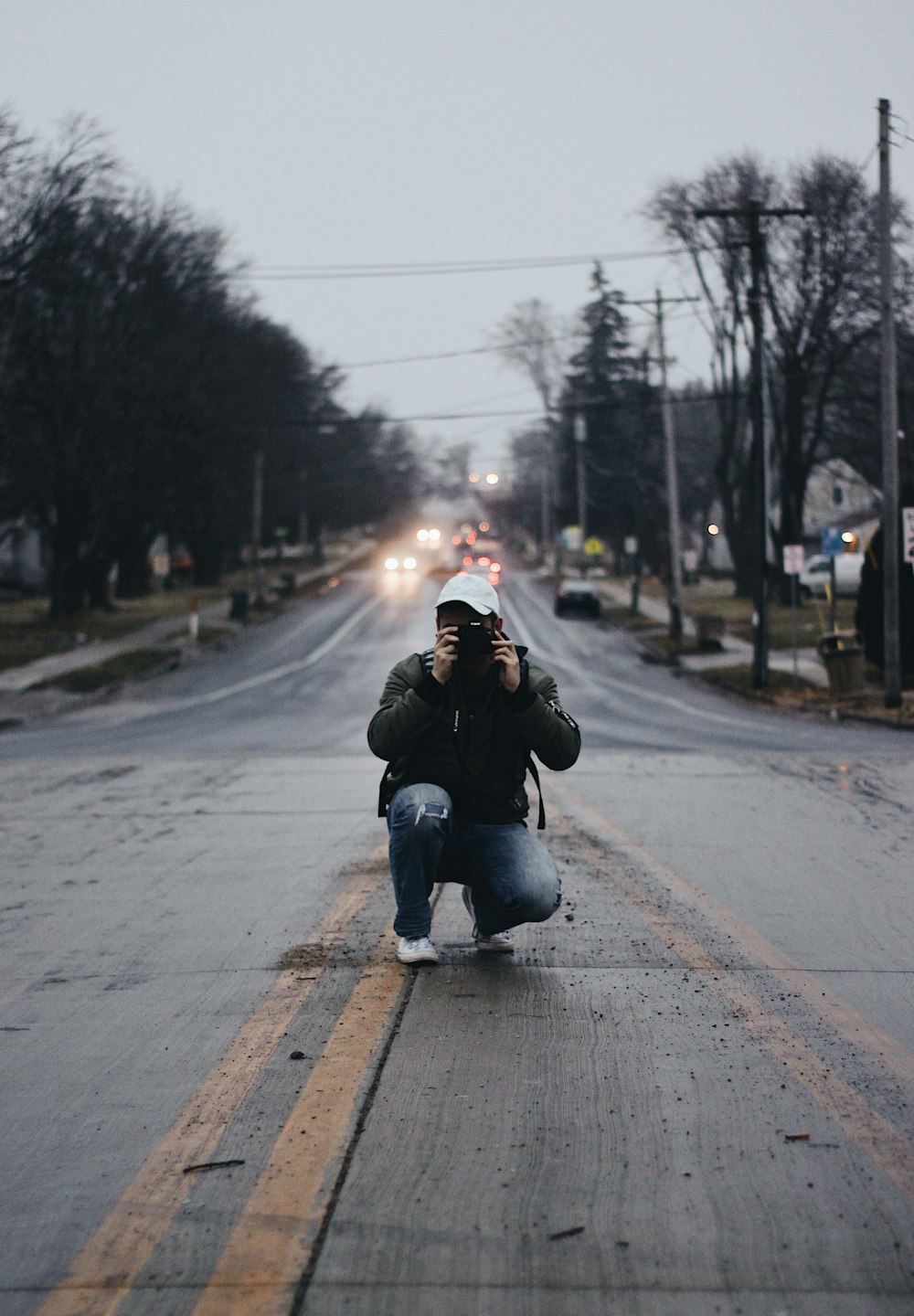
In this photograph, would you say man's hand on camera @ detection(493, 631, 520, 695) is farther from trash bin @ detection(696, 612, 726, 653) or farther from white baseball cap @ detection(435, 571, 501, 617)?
trash bin @ detection(696, 612, 726, 653)

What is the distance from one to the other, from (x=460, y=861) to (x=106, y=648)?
3761 centimetres

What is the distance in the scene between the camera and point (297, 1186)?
3973mm

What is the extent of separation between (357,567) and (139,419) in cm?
5814

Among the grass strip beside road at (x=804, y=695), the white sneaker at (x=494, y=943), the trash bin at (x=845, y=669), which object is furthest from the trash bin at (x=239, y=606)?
the white sneaker at (x=494, y=943)

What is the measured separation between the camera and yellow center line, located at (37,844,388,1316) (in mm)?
3436

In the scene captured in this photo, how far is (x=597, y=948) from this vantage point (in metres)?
6.71

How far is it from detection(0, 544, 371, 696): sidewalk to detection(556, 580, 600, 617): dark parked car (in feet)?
44.2

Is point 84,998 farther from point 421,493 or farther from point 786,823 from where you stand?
point 421,493

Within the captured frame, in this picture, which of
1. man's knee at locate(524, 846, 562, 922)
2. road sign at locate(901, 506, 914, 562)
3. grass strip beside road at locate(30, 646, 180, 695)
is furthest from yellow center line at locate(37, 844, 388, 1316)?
grass strip beside road at locate(30, 646, 180, 695)

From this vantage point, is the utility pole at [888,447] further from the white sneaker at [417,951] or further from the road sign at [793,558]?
the white sneaker at [417,951]

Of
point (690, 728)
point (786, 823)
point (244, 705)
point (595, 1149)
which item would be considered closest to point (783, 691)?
point (690, 728)

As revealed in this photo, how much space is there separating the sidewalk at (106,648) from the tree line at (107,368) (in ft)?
10.5

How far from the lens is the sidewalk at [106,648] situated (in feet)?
116

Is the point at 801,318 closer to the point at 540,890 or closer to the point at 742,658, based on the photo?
the point at 742,658
